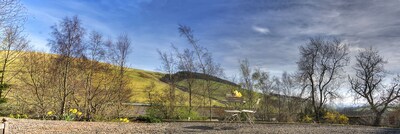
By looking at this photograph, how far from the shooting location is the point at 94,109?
14445 millimetres

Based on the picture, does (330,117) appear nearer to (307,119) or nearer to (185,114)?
(307,119)

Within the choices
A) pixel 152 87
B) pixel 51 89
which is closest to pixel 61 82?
pixel 51 89

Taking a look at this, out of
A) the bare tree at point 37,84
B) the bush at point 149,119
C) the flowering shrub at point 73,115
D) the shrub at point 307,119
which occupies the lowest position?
the shrub at point 307,119

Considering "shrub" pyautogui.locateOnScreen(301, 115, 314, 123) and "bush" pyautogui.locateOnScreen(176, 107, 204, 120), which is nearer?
"bush" pyautogui.locateOnScreen(176, 107, 204, 120)

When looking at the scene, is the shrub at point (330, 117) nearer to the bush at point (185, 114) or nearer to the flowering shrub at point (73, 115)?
the bush at point (185, 114)

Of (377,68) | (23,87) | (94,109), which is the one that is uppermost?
(377,68)

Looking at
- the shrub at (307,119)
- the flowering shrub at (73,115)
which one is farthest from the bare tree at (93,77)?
the shrub at (307,119)

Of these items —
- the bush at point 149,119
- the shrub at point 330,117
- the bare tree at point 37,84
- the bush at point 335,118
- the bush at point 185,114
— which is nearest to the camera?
the bush at point 149,119

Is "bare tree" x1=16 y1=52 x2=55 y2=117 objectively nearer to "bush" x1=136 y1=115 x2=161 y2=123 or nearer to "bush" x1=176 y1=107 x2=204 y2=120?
"bush" x1=136 y1=115 x2=161 y2=123

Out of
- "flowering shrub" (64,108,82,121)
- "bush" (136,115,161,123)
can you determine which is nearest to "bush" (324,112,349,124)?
"bush" (136,115,161,123)

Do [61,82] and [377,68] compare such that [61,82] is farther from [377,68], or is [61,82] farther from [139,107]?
[377,68]

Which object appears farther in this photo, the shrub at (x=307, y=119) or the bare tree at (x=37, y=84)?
the shrub at (x=307, y=119)

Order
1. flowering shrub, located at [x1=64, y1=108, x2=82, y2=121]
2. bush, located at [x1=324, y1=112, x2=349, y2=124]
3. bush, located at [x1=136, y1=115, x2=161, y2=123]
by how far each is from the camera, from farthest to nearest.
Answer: bush, located at [x1=324, y1=112, x2=349, y2=124] < bush, located at [x1=136, y1=115, x2=161, y2=123] < flowering shrub, located at [x1=64, y1=108, x2=82, y2=121]

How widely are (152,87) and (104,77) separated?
10.1ft
